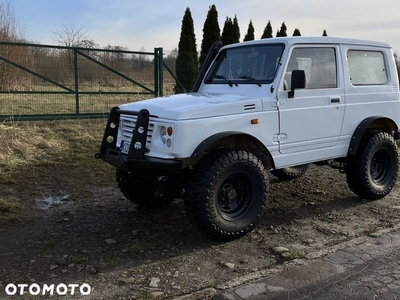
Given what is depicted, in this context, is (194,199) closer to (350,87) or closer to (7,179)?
(350,87)

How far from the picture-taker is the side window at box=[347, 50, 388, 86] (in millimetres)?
5289

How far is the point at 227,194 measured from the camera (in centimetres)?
420

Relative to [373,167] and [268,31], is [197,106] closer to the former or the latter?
[373,167]

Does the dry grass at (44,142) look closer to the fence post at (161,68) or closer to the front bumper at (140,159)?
the fence post at (161,68)

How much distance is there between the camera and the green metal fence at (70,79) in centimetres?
945

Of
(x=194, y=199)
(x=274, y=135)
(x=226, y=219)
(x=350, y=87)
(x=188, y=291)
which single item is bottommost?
(x=188, y=291)

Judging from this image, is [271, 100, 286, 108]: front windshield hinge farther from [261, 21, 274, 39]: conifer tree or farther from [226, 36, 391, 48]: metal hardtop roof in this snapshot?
[261, 21, 274, 39]: conifer tree

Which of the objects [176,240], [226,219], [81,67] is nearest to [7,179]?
[176,240]

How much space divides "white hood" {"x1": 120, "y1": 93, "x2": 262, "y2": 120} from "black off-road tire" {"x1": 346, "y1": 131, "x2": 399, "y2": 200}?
1796 millimetres

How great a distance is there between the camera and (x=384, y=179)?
5.68 m

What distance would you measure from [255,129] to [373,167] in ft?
7.54

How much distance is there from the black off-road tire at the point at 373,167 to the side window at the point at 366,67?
70cm

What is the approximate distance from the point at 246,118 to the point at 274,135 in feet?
1.47

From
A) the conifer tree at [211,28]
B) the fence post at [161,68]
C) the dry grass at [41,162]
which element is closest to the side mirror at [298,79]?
the dry grass at [41,162]
